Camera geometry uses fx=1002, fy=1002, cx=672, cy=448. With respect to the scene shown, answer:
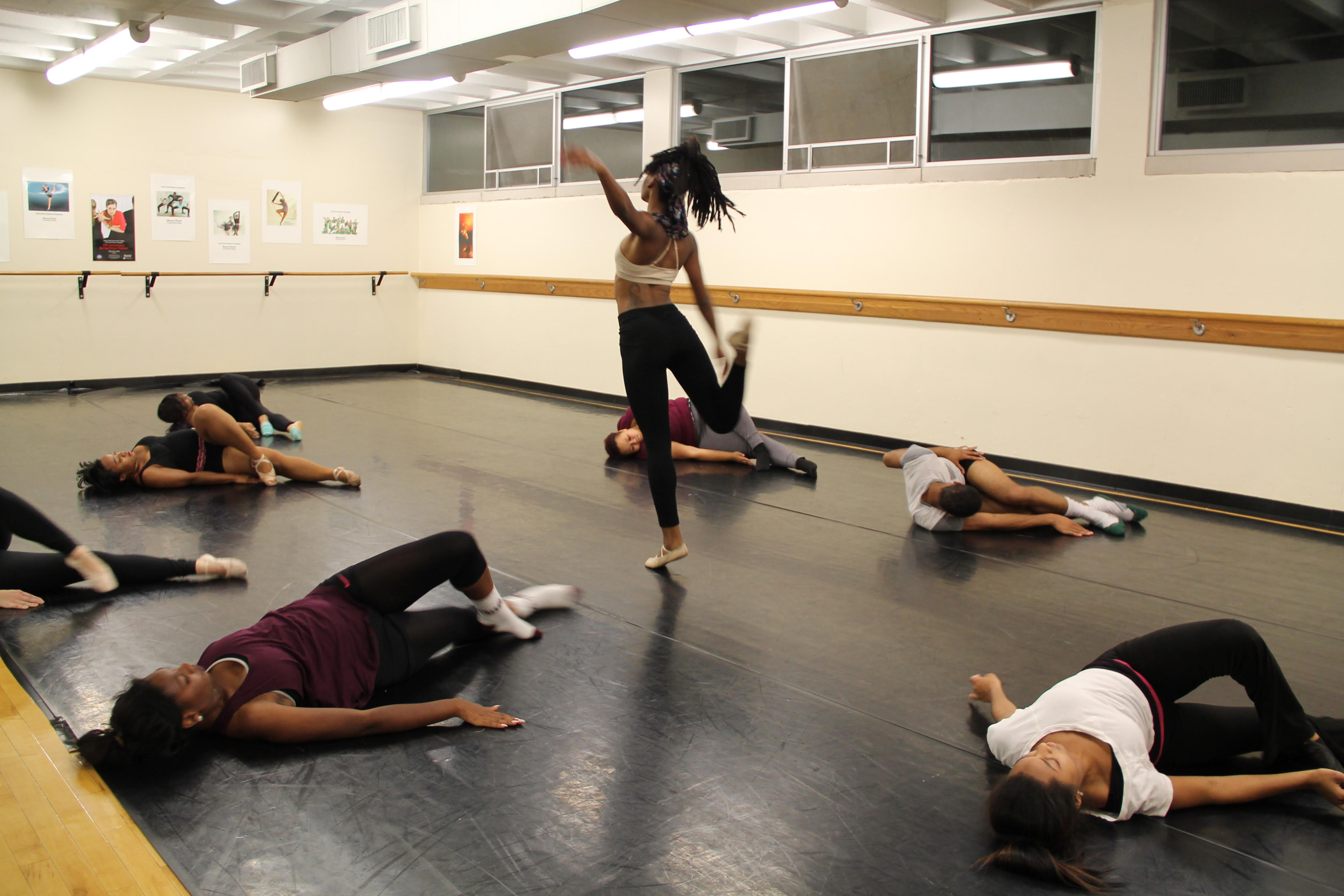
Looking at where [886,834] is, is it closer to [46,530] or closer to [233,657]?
[233,657]

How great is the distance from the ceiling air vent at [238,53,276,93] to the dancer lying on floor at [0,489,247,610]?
245 inches

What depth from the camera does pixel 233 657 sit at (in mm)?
2605

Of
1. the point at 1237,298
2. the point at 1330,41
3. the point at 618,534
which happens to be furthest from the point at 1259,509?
the point at 618,534

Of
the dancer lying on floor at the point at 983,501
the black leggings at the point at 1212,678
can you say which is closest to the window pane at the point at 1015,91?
the dancer lying on floor at the point at 983,501

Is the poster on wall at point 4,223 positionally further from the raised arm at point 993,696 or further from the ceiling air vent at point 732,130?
the raised arm at point 993,696

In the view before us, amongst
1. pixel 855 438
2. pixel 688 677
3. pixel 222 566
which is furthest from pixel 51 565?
pixel 855 438

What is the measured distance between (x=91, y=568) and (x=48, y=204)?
23.8ft

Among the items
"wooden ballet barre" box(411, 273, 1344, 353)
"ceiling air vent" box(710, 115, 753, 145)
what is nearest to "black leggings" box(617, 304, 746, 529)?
"wooden ballet barre" box(411, 273, 1344, 353)

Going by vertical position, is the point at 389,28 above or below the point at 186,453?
above

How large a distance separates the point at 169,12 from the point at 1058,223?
6.16 meters

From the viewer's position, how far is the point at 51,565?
146 inches

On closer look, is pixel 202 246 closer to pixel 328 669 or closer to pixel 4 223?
pixel 4 223

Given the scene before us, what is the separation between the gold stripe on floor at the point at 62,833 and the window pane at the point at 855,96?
6.24 metres

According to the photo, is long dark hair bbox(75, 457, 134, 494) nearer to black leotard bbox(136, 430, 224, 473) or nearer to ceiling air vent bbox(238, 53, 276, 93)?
black leotard bbox(136, 430, 224, 473)
